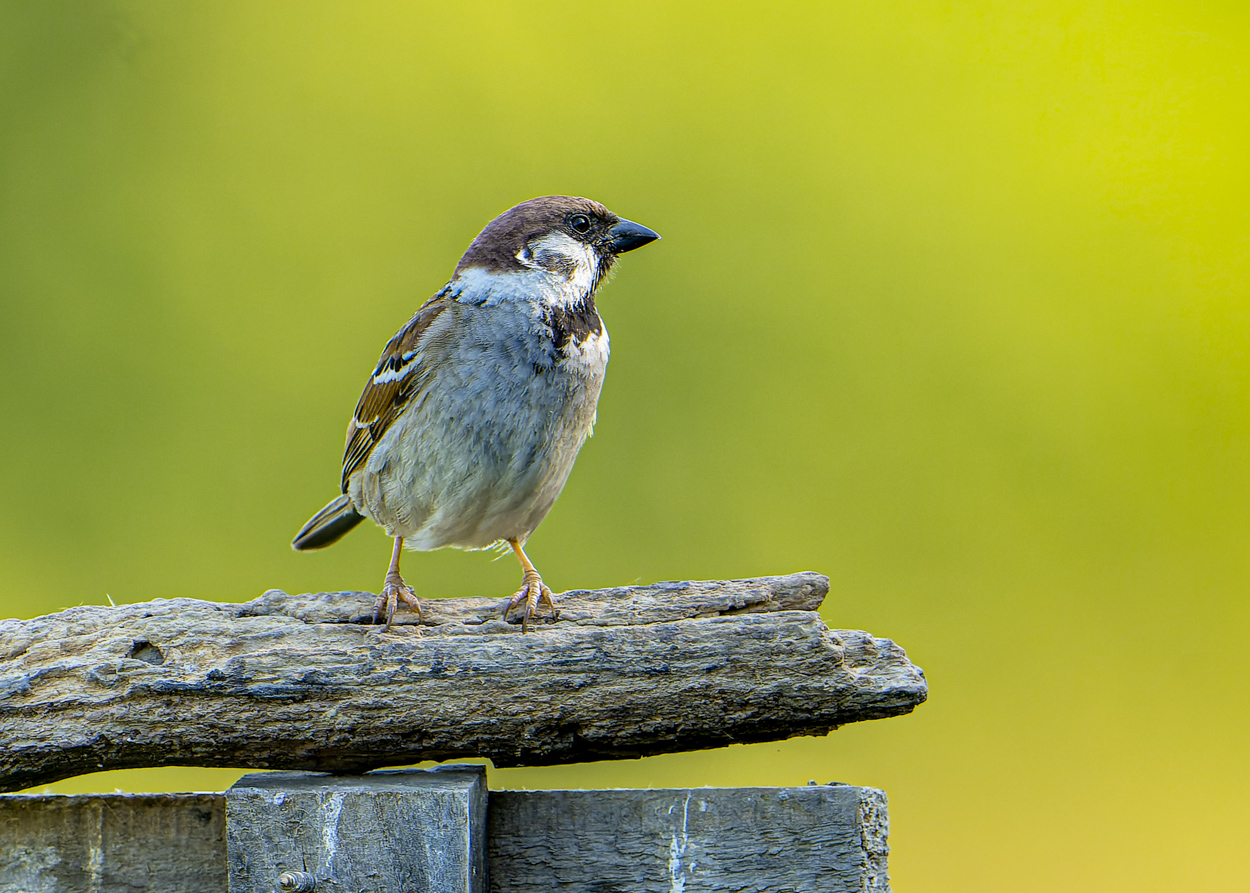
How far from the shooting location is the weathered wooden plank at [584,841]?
1.93 m

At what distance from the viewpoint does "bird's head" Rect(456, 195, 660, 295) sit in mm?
2805

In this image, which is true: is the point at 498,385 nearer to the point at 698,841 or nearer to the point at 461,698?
the point at 461,698

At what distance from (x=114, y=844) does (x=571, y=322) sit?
5.00 ft

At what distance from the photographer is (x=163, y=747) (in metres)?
2.03

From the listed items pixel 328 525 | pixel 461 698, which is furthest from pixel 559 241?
pixel 461 698

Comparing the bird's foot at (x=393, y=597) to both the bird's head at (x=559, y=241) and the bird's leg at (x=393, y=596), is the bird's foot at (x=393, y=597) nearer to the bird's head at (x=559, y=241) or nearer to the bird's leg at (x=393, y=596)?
the bird's leg at (x=393, y=596)

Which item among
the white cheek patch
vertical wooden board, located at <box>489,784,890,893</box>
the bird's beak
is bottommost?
vertical wooden board, located at <box>489,784,890,893</box>

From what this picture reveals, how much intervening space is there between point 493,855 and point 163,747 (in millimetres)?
650

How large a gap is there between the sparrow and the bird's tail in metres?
0.32

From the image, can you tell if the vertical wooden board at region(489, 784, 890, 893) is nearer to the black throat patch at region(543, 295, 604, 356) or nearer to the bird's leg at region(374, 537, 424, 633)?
the bird's leg at region(374, 537, 424, 633)

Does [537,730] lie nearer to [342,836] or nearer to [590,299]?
[342,836]

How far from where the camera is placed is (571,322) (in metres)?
2.76

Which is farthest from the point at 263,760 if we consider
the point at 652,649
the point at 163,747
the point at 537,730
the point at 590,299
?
the point at 590,299

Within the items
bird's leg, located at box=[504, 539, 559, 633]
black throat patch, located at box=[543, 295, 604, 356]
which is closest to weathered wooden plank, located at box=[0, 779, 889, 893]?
bird's leg, located at box=[504, 539, 559, 633]
